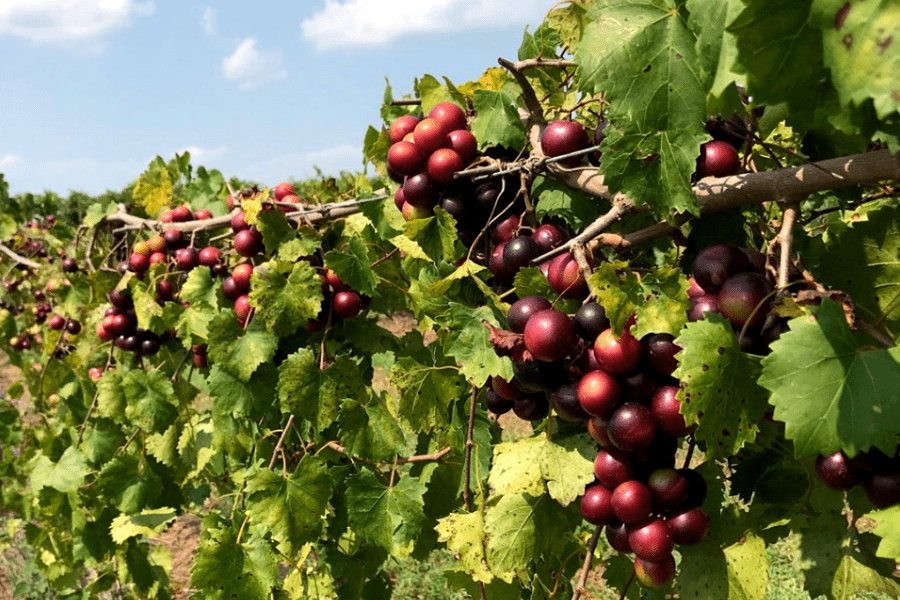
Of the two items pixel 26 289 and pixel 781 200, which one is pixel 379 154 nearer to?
pixel 781 200

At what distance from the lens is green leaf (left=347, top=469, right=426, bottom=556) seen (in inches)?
79.0

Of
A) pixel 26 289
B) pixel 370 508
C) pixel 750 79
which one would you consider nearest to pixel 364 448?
pixel 370 508

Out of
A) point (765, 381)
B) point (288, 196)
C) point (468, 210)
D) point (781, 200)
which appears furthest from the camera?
point (288, 196)

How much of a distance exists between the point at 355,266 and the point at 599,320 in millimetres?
1048

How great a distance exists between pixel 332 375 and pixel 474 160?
78cm

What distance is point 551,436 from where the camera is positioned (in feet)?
4.47

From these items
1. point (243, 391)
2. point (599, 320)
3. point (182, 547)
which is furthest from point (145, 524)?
point (182, 547)

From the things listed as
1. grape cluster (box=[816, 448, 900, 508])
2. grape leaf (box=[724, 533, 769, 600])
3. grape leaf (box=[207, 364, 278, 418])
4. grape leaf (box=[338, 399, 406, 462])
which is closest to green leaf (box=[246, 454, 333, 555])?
grape leaf (box=[338, 399, 406, 462])

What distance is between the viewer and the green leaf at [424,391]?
1638 mm

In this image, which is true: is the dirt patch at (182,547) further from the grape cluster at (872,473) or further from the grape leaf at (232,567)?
the grape cluster at (872,473)

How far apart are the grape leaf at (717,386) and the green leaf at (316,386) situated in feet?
4.08

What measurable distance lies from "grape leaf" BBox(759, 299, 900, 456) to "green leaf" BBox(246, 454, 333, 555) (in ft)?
4.77

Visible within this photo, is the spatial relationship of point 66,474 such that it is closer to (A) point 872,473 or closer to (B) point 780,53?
(A) point 872,473

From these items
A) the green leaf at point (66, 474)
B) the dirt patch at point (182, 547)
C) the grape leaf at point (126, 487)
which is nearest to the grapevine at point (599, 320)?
the grape leaf at point (126, 487)
